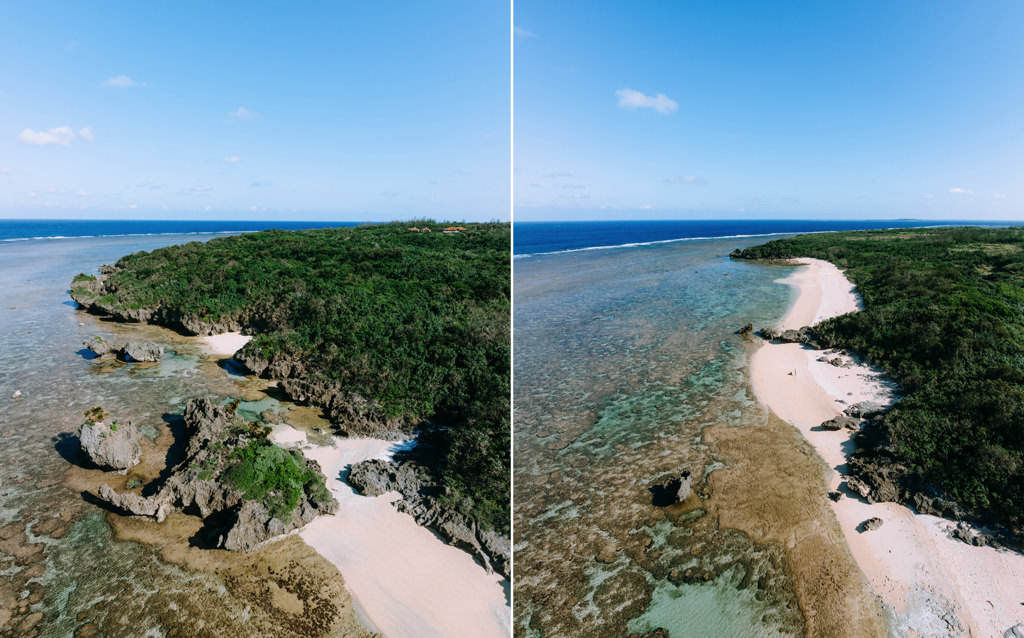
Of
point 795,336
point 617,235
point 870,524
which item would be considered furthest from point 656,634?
point 617,235

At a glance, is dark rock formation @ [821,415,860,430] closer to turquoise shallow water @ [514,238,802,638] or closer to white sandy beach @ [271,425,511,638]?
turquoise shallow water @ [514,238,802,638]

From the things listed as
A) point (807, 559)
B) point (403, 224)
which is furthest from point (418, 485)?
point (403, 224)

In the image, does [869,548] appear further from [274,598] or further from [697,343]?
[697,343]

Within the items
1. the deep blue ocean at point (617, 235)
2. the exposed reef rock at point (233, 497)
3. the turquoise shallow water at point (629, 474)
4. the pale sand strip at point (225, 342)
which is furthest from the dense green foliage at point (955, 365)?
the deep blue ocean at point (617, 235)

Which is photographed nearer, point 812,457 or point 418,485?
point 418,485

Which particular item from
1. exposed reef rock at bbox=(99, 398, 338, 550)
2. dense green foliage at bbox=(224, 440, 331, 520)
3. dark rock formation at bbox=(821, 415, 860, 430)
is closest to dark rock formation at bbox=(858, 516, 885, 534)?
dark rock formation at bbox=(821, 415, 860, 430)

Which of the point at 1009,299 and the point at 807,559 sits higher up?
the point at 1009,299

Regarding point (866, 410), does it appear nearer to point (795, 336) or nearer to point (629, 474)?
point (795, 336)
